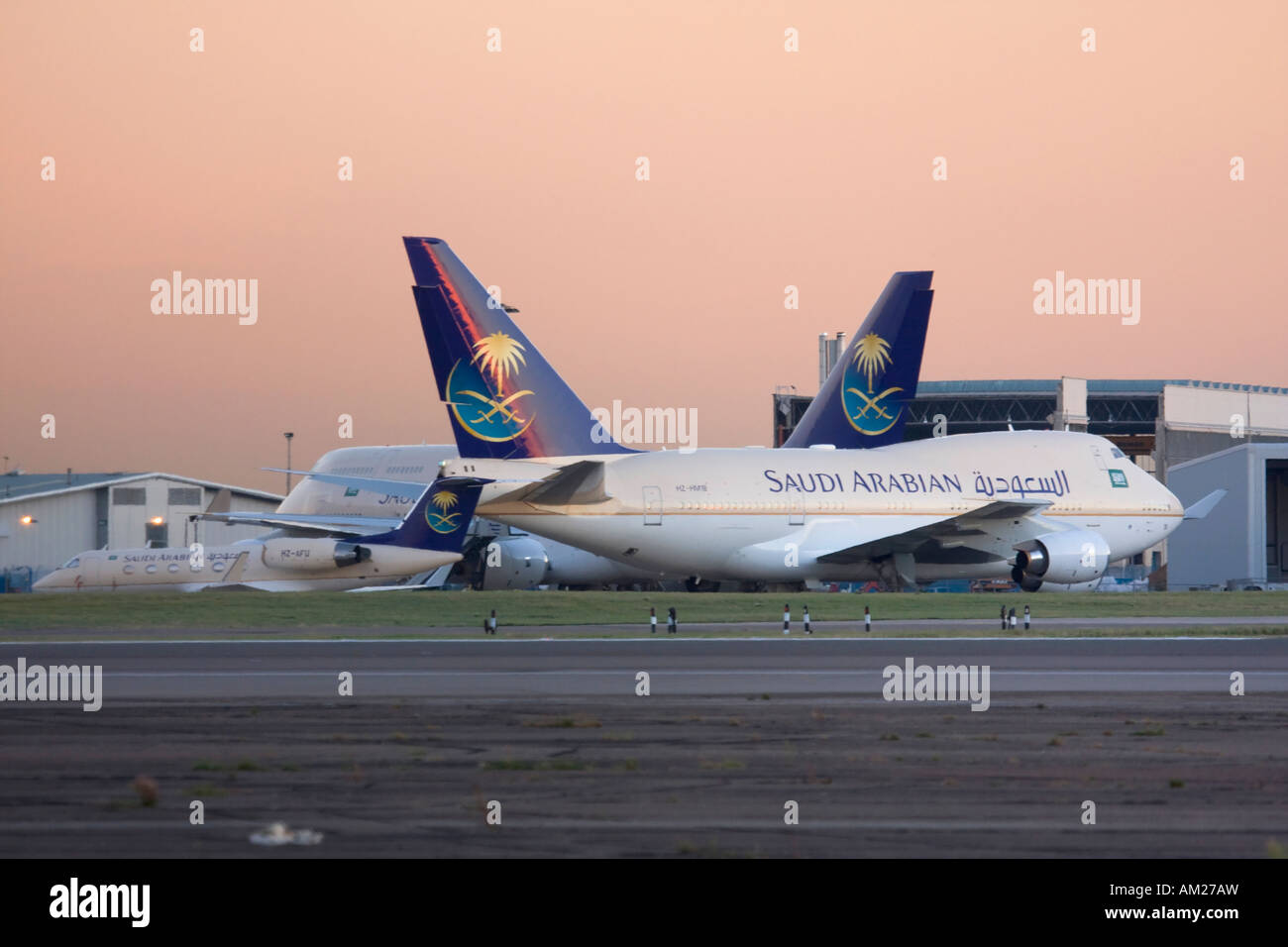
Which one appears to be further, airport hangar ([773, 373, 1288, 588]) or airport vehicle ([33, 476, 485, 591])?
airport hangar ([773, 373, 1288, 588])

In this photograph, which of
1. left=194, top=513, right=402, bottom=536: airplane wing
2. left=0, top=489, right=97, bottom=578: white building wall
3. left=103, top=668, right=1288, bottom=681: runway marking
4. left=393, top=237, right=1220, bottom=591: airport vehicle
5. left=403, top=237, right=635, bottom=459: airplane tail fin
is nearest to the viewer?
left=103, top=668, right=1288, bottom=681: runway marking

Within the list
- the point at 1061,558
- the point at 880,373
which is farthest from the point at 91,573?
the point at 1061,558

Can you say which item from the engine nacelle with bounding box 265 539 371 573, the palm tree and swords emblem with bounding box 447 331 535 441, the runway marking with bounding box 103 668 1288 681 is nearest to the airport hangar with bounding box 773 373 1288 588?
the engine nacelle with bounding box 265 539 371 573

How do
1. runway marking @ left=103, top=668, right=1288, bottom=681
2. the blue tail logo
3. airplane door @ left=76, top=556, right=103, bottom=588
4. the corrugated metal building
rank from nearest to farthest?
runway marking @ left=103, top=668, right=1288, bottom=681 < the blue tail logo < airplane door @ left=76, top=556, right=103, bottom=588 < the corrugated metal building

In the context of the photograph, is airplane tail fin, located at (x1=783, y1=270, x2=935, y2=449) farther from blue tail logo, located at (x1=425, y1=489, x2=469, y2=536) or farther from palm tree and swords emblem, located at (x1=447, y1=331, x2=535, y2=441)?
palm tree and swords emblem, located at (x1=447, y1=331, x2=535, y2=441)

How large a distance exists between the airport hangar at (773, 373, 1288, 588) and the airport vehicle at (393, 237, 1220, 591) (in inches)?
663

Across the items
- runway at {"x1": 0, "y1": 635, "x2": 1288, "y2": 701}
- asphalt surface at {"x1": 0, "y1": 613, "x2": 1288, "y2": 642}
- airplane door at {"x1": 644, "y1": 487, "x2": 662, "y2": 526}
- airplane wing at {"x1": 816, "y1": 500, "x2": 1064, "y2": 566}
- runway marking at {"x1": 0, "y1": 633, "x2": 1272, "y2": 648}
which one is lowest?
asphalt surface at {"x1": 0, "y1": 613, "x2": 1288, "y2": 642}

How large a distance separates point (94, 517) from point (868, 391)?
47.1 metres

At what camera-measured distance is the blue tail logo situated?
140 ft

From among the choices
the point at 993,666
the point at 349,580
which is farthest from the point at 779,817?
the point at 349,580

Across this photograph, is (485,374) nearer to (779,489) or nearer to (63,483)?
(779,489)

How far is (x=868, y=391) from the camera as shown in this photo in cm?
4444

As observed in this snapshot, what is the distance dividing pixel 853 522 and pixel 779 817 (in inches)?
1206
